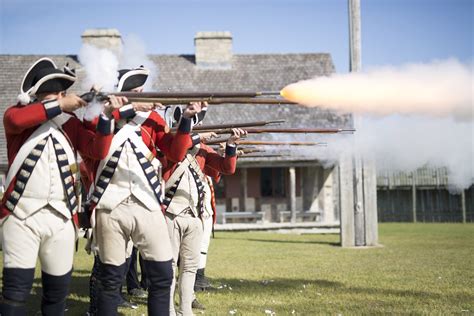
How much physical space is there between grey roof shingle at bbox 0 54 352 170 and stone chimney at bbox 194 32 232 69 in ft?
1.06

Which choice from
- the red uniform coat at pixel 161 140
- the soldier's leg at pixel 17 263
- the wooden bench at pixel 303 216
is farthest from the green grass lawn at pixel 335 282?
the wooden bench at pixel 303 216

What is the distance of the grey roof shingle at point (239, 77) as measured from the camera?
28250 mm

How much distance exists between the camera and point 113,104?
5.27 metres

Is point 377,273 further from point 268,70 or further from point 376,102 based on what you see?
point 268,70

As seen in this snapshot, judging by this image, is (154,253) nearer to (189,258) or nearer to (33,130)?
(189,258)

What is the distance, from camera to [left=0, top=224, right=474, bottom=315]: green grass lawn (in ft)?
25.0

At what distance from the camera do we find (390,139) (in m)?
17.6

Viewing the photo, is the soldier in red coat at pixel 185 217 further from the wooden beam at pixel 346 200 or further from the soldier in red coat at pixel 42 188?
the wooden beam at pixel 346 200

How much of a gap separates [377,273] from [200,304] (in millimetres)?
3786

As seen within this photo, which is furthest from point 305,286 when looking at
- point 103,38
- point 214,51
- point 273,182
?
point 103,38

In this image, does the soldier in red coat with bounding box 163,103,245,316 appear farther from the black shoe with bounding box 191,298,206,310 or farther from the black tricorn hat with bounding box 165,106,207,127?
the black shoe with bounding box 191,298,206,310

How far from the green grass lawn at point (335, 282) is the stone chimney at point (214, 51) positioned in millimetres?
16026

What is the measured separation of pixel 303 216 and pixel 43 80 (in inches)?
922

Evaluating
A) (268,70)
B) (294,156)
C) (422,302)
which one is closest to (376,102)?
(422,302)
